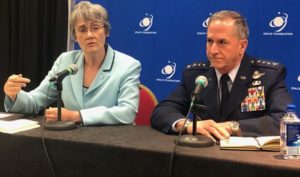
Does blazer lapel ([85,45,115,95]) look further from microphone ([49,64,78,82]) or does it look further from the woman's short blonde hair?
microphone ([49,64,78,82])

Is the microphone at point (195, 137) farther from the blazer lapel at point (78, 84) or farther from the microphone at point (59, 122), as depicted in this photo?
the blazer lapel at point (78, 84)

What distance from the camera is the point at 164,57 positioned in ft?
11.9

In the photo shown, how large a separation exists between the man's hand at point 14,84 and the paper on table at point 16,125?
0.21m

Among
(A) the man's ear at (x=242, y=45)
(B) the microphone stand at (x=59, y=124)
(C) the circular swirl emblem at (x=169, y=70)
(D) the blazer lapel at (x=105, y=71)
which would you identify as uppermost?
(A) the man's ear at (x=242, y=45)

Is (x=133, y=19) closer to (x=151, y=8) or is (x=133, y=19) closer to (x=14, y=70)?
(x=151, y=8)

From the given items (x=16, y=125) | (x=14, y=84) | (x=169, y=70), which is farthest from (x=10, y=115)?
(x=169, y=70)

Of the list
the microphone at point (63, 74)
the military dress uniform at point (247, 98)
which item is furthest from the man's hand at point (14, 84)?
the military dress uniform at point (247, 98)

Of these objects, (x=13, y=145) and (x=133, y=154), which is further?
(x=13, y=145)

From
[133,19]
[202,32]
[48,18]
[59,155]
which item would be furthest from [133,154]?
[48,18]

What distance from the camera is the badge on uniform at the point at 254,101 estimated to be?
196 cm

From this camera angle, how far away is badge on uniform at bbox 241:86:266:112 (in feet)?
6.44

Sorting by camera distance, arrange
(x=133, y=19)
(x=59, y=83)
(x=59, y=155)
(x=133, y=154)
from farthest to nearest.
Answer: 1. (x=133, y=19)
2. (x=59, y=83)
3. (x=59, y=155)
4. (x=133, y=154)

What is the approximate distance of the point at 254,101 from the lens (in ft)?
6.50

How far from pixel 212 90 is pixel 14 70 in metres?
2.70
